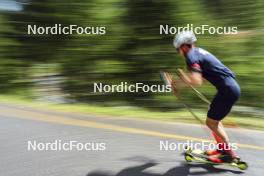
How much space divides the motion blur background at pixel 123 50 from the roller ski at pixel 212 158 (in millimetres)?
4058

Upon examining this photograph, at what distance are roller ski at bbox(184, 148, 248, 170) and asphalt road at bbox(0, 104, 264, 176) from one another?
66 mm

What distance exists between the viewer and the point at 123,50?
36.3 feet

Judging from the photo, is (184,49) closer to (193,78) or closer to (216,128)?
(193,78)

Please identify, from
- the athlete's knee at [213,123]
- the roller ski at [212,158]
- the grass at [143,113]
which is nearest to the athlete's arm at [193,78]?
the athlete's knee at [213,123]

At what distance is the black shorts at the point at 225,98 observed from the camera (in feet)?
18.0

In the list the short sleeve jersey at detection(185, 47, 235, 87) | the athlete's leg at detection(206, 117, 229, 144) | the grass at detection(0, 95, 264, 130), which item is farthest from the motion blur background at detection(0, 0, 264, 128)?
the short sleeve jersey at detection(185, 47, 235, 87)

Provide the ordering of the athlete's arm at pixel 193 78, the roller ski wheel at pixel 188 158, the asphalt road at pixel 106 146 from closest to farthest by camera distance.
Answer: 1. the athlete's arm at pixel 193 78
2. the asphalt road at pixel 106 146
3. the roller ski wheel at pixel 188 158

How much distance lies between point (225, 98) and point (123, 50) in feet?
18.9

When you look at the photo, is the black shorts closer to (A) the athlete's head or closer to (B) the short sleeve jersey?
(B) the short sleeve jersey

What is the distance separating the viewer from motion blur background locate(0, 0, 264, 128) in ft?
34.8

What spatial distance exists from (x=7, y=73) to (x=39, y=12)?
5.56 ft

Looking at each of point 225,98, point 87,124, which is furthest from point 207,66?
point 87,124

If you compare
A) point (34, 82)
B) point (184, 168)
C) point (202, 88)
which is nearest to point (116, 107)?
point (202, 88)

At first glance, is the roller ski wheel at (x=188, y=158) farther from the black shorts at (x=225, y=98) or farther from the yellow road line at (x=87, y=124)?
the yellow road line at (x=87, y=124)
